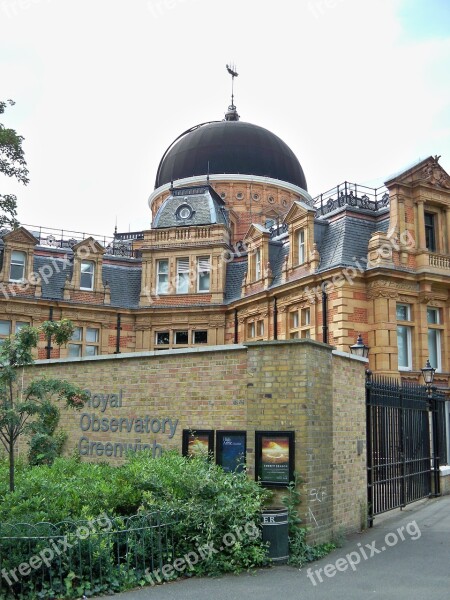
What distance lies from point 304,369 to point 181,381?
301 cm

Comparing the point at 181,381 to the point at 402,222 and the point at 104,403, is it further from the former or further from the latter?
the point at 402,222

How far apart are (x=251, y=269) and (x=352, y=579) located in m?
23.2

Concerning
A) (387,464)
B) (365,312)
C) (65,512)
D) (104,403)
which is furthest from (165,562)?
(365,312)

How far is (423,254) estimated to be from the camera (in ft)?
84.1

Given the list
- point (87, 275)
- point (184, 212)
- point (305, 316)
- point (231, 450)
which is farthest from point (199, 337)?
point (231, 450)

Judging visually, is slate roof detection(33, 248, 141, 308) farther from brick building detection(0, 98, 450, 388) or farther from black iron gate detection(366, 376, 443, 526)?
black iron gate detection(366, 376, 443, 526)

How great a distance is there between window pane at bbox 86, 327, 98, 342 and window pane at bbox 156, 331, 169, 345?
127 inches

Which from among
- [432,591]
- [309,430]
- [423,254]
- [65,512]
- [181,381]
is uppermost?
[423,254]

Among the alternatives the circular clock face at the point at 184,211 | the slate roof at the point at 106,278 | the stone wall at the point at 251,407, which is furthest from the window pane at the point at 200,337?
the stone wall at the point at 251,407

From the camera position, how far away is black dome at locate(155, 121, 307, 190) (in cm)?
4316

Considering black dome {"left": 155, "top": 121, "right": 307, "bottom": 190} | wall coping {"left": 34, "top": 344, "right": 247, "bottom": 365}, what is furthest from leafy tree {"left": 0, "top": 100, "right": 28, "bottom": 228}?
black dome {"left": 155, "top": 121, "right": 307, "bottom": 190}

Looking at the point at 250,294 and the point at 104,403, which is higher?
the point at 250,294

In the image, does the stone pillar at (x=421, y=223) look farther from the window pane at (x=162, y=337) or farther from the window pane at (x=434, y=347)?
the window pane at (x=162, y=337)

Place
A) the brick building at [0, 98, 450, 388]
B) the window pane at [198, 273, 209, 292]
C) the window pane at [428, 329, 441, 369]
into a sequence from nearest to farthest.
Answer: the brick building at [0, 98, 450, 388] → the window pane at [428, 329, 441, 369] → the window pane at [198, 273, 209, 292]
